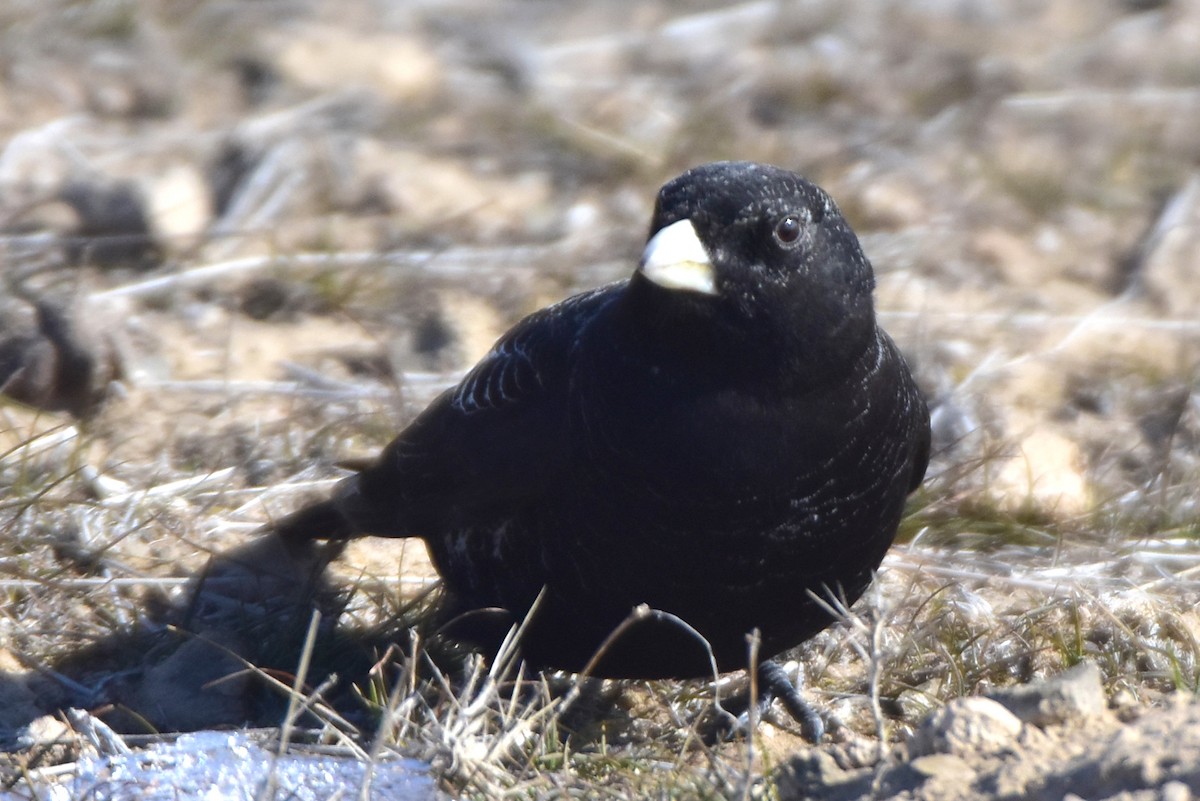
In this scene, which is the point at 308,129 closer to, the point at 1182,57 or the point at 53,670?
the point at 53,670

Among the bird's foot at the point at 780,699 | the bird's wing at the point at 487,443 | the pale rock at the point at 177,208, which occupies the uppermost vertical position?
the pale rock at the point at 177,208

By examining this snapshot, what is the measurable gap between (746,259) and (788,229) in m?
0.11

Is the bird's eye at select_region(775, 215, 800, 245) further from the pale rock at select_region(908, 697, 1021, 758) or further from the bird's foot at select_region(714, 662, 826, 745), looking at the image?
the bird's foot at select_region(714, 662, 826, 745)

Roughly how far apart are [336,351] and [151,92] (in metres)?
2.44

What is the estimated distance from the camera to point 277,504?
182 inches

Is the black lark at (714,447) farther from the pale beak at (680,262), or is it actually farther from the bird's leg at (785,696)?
the bird's leg at (785,696)

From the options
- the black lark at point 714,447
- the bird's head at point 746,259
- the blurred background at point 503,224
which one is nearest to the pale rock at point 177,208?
the blurred background at point 503,224

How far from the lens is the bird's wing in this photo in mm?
3570

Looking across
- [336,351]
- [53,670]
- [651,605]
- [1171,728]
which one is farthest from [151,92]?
[1171,728]

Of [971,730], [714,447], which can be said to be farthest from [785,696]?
[971,730]

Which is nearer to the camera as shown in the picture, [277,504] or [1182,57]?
[277,504]

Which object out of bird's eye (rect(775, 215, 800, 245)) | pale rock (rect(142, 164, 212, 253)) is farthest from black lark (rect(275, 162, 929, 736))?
pale rock (rect(142, 164, 212, 253))

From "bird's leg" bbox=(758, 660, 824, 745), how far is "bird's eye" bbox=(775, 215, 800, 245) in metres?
1.24

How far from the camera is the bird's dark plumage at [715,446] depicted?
123 inches
